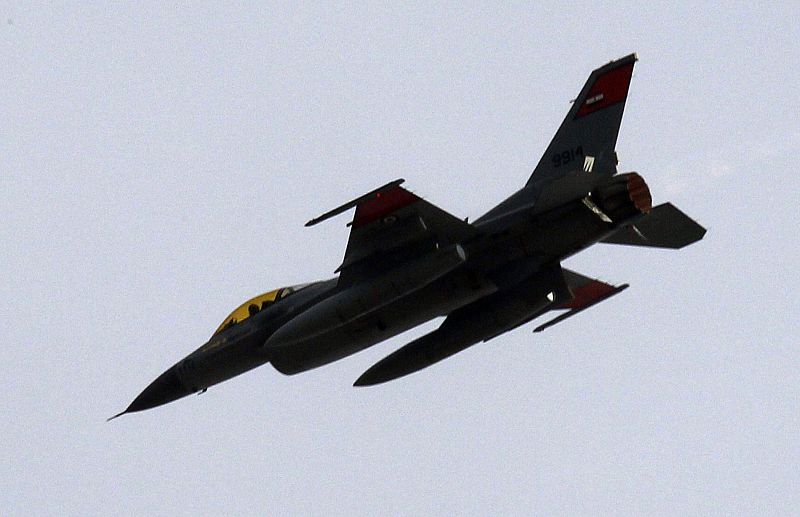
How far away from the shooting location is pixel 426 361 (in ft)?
87.6

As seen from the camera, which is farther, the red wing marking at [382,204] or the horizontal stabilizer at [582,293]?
the horizontal stabilizer at [582,293]

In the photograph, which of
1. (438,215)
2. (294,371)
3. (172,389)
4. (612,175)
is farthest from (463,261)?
(172,389)

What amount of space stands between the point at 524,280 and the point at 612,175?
2594mm

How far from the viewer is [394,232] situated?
24969 millimetres

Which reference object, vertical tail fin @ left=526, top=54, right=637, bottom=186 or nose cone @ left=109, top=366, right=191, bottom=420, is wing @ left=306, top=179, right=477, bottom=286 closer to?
vertical tail fin @ left=526, top=54, right=637, bottom=186

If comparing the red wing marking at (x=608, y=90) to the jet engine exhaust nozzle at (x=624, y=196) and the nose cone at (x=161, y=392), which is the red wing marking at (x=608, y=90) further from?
the nose cone at (x=161, y=392)

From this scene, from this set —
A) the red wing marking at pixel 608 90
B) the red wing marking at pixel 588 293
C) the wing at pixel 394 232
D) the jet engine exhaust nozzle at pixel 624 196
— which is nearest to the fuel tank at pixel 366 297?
the wing at pixel 394 232

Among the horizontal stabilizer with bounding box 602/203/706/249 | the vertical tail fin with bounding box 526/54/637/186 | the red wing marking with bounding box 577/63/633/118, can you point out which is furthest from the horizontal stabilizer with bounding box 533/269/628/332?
the red wing marking with bounding box 577/63/633/118

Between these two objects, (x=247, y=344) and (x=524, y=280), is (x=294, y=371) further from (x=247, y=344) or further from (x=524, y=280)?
(x=524, y=280)

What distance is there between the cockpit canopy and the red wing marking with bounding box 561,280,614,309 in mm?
4571

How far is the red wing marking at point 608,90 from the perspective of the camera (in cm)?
2575

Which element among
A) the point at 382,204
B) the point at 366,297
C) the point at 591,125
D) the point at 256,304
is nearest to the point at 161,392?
the point at 256,304

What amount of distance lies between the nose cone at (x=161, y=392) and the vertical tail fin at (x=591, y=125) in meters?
7.16

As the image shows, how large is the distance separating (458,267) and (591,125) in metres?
3.16
